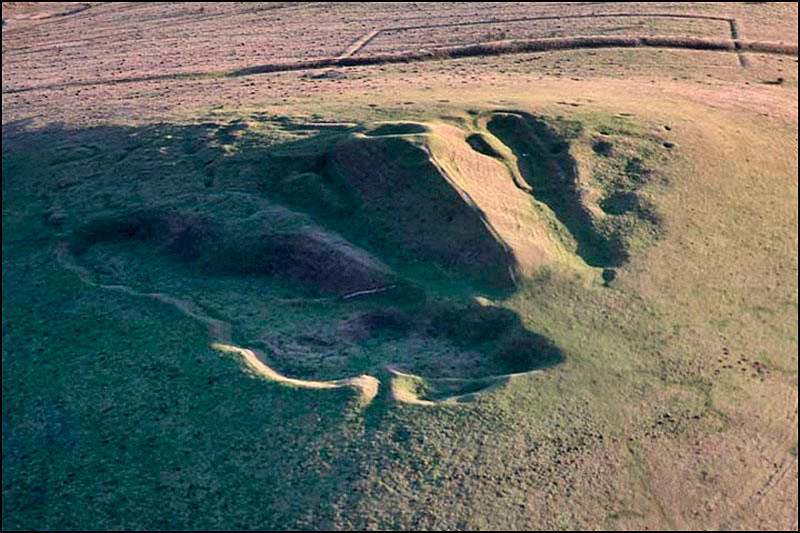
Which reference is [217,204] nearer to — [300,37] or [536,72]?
[536,72]

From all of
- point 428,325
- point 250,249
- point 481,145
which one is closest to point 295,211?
point 250,249

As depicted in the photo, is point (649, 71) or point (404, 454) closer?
point (404, 454)

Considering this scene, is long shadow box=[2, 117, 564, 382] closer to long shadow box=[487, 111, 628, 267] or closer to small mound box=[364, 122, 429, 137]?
small mound box=[364, 122, 429, 137]

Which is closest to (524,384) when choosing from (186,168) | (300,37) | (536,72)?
(186,168)

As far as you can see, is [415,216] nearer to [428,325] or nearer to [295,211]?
[428,325]

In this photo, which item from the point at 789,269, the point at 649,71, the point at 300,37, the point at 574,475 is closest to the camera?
the point at 574,475
